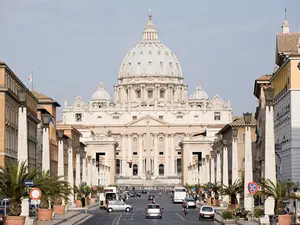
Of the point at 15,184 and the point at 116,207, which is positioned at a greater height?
the point at 15,184

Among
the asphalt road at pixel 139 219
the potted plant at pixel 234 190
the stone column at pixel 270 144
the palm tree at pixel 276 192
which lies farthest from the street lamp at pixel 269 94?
the potted plant at pixel 234 190

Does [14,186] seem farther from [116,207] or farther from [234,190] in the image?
[116,207]

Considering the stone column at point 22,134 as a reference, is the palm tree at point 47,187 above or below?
below

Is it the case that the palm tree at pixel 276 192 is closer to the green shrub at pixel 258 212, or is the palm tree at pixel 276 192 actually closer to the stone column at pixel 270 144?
the stone column at pixel 270 144

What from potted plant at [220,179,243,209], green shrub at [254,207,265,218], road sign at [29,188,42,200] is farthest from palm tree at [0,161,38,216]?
potted plant at [220,179,243,209]

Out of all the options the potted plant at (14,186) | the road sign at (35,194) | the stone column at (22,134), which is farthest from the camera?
the stone column at (22,134)

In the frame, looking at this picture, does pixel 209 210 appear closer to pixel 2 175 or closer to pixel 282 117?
pixel 282 117

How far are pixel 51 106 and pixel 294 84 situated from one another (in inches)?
2087

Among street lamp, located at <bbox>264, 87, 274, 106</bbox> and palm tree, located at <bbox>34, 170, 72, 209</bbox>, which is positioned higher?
street lamp, located at <bbox>264, 87, 274, 106</bbox>

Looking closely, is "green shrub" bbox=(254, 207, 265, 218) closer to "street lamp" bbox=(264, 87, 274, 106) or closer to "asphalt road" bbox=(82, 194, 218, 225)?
"asphalt road" bbox=(82, 194, 218, 225)

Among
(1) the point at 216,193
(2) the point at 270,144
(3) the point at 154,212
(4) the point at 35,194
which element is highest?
(2) the point at 270,144

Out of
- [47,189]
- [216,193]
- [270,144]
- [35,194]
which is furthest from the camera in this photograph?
[216,193]

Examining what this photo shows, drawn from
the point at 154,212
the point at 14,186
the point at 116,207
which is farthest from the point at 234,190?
the point at 14,186

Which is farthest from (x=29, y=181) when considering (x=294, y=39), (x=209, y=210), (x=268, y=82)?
(x=268, y=82)
